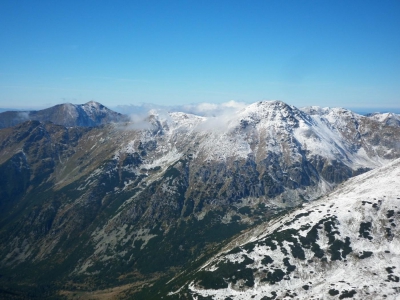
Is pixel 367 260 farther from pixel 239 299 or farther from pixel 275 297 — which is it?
pixel 239 299

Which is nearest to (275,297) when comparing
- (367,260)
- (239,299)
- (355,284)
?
(239,299)

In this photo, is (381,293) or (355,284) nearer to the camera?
(381,293)

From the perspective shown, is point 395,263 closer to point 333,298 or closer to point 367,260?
point 367,260

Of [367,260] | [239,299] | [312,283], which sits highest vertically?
[367,260]

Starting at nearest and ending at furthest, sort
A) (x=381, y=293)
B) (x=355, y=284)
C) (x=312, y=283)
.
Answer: (x=381, y=293)
(x=355, y=284)
(x=312, y=283)

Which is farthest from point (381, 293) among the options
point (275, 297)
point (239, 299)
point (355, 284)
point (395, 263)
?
point (239, 299)

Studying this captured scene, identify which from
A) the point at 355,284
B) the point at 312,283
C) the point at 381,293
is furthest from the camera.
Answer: the point at 312,283

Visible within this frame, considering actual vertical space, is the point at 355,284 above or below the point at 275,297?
above

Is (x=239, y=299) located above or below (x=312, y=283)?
below

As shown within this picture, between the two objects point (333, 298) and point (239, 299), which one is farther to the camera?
point (239, 299)
